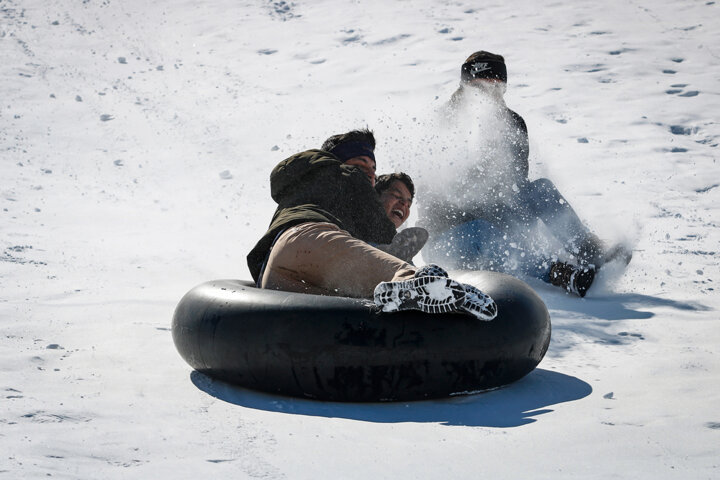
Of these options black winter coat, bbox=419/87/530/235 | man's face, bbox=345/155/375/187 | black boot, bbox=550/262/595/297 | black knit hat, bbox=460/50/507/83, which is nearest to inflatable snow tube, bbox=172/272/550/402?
man's face, bbox=345/155/375/187

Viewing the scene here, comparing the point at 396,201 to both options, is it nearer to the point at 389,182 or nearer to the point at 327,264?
the point at 389,182

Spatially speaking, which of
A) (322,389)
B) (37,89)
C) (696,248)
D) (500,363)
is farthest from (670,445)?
(37,89)

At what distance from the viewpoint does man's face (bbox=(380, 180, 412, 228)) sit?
4.32 meters

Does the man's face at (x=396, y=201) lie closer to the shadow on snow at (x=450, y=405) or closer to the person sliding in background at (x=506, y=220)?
the person sliding in background at (x=506, y=220)

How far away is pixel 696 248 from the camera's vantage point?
539 centimetres

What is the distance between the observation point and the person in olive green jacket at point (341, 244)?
2.76m

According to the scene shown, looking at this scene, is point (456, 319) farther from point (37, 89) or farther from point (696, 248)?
point (37, 89)

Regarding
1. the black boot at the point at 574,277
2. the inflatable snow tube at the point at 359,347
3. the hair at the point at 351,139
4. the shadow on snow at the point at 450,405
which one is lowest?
the black boot at the point at 574,277

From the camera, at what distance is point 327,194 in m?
3.56

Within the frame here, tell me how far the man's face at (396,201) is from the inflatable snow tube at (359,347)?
1.43 meters

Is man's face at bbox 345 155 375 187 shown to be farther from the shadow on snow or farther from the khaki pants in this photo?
the shadow on snow

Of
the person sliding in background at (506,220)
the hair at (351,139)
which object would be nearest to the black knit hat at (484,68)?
the person sliding in background at (506,220)

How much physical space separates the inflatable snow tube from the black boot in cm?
168

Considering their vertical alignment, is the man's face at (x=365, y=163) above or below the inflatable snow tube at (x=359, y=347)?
above
